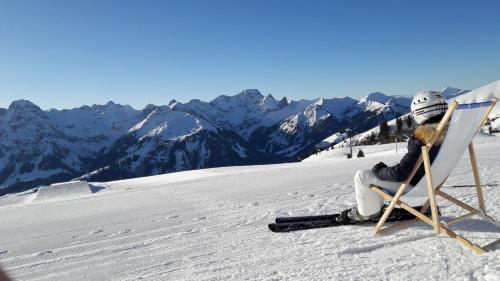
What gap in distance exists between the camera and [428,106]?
5430mm

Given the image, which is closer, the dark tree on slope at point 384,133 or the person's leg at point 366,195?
the person's leg at point 366,195

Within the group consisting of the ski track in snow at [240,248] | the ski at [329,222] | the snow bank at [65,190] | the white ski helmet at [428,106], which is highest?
the white ski helmet at [428,106]

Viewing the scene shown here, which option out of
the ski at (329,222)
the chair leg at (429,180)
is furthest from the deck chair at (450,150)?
the ski at (329,222)

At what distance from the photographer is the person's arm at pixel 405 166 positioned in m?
5.37

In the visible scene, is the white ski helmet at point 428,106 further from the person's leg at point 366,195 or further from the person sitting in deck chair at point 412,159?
the person's leg at point 366,195

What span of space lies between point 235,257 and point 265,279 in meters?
1.01

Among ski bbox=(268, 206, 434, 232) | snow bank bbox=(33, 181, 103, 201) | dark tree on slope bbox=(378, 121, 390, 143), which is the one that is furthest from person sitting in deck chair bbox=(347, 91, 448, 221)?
dark tree on slope bbox=(378, 121, 390, 143)

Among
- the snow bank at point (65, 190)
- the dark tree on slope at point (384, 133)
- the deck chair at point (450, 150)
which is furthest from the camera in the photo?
the dark tree on slope at point (384, 133)

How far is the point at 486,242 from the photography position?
5.14 meters

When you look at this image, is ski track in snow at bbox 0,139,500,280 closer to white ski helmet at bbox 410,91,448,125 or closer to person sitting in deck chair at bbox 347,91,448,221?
person sitting in deck chair at bbox 347,91,448,221

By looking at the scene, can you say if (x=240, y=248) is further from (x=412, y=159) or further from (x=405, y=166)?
(x=412, y=159)

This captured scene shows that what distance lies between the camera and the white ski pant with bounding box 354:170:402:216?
234 inches

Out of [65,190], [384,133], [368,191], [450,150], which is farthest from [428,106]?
[384,133]

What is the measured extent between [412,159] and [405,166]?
141 millimetres
